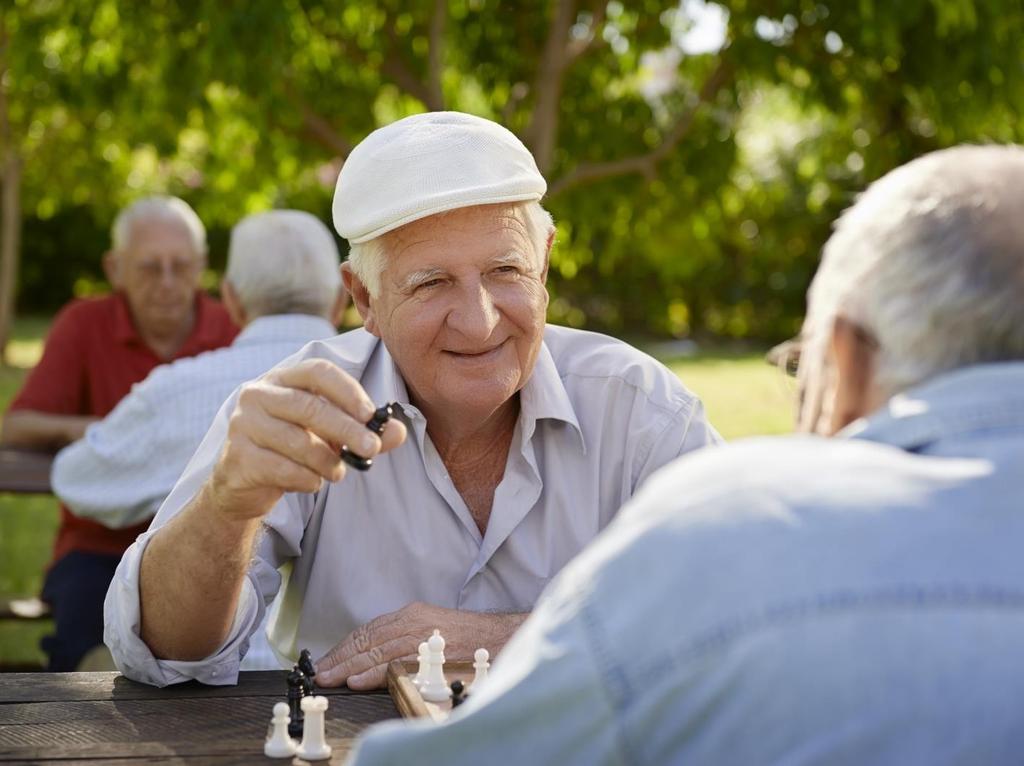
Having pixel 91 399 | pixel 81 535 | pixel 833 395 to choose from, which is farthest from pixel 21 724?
pixel 91 399

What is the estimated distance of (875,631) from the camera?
45.7 inches

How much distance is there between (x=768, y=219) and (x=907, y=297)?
72.2 feet

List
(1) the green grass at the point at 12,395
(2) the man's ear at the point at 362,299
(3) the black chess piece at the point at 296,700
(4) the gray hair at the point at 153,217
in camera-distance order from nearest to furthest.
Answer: (3) the black chess piece at the point at 296,700 < (2) the man's ear at the point at 362,299 < (4) the gray hair at the point at 153,217 < (1) the green grass at the point at 12,395

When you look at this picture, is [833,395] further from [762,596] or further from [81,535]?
→ [81,535]

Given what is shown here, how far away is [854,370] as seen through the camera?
1.50 meters

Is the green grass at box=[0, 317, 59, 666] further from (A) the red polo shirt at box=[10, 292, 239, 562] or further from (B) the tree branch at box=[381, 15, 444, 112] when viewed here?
(B) the tree branch at box=[381, 15, 444, 112]

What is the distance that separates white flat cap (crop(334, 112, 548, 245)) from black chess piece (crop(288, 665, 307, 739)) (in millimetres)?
920

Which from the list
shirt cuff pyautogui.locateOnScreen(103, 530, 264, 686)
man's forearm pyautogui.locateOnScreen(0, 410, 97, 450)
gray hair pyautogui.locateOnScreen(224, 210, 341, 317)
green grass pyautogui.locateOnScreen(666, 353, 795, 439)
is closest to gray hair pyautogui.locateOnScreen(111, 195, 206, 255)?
man's forearm pyautogui.locateOnScreen(0, 410, 97, 450)

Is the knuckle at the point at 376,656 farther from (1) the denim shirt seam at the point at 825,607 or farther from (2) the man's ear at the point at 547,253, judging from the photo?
(1) the denim shirt seam at the point at 825,607

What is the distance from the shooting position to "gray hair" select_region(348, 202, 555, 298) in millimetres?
2734

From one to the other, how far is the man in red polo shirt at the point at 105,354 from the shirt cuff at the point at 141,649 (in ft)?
8.89

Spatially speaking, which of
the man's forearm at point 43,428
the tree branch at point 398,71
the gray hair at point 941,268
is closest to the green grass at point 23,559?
the man's forearm at point 43,428

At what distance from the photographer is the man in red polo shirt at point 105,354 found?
503 cm

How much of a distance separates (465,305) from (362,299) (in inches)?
11.6
